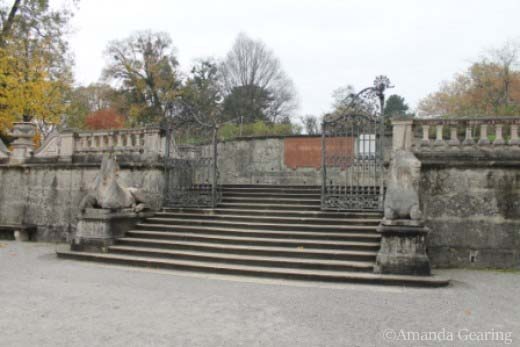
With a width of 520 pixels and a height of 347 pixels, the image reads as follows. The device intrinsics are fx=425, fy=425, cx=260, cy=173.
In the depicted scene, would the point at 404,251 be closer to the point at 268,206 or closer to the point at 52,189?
the point at 268,206

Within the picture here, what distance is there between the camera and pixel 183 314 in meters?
5.26

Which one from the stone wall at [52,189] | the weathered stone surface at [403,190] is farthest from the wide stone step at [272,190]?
the weathered stone surface at [403,190]

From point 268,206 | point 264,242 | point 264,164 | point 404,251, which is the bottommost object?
point 264,242

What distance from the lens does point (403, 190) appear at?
761 cm

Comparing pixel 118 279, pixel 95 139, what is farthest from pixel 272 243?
pixel 95 139

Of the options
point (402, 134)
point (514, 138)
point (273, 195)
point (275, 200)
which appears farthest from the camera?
point (273, 195)

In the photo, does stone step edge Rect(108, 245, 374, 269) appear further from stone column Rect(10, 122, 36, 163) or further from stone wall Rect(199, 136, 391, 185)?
stone column Rect(10, 122, 36, 163)

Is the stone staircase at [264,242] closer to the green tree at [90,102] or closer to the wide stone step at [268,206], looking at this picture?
the wide stone step at [268,206]

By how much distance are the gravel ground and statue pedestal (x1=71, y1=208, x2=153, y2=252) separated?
63.2 inches

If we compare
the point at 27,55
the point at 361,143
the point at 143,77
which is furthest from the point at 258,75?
the point at 361,143

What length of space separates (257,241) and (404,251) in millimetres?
2914

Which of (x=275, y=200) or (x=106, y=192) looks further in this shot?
(x=275, y=200)

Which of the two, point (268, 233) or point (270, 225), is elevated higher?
point (270, 225)

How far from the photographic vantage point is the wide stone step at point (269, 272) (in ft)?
22.8
